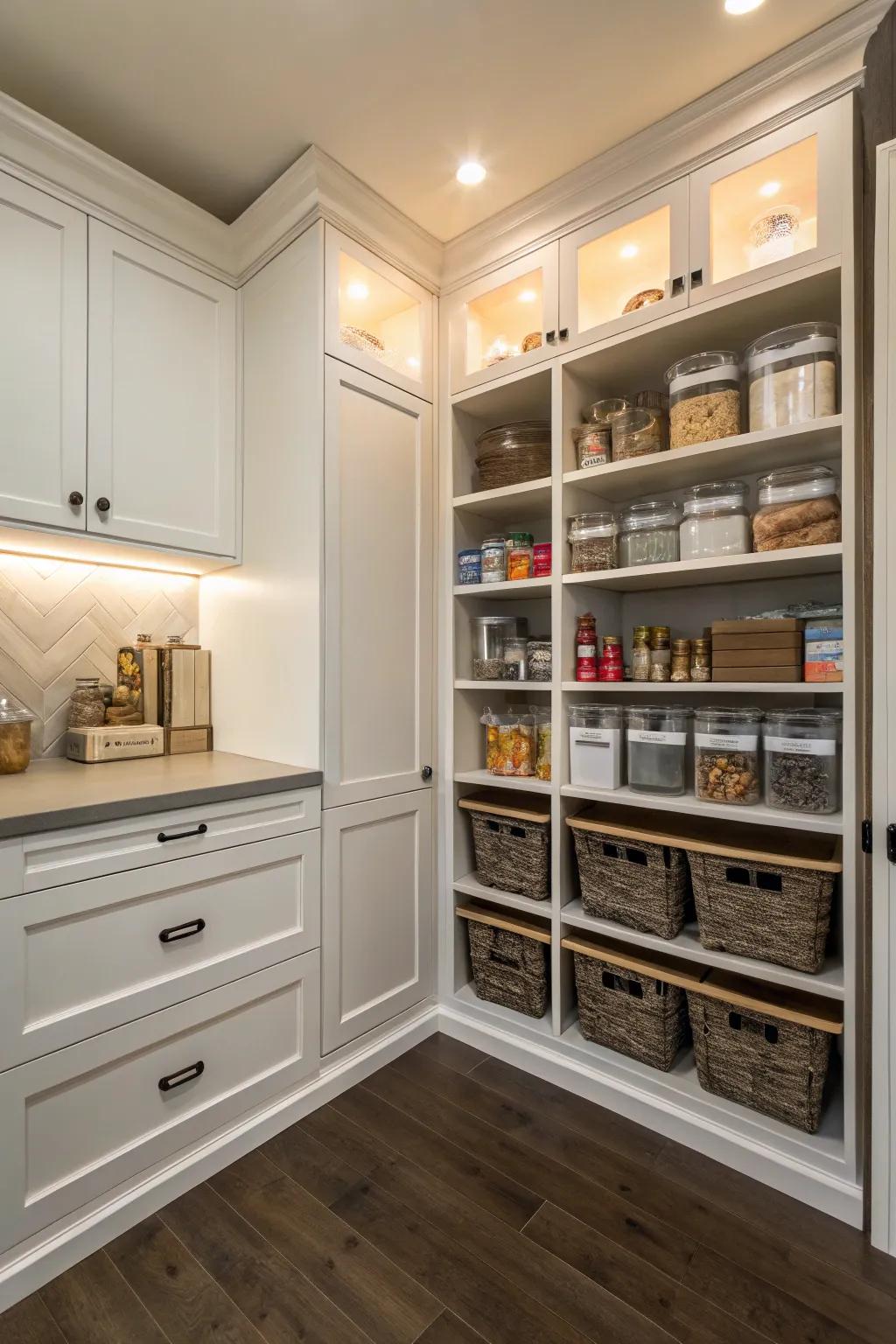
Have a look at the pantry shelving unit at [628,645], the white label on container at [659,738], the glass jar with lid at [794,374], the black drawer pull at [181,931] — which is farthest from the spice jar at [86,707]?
the glass jar with lid at [794,374]

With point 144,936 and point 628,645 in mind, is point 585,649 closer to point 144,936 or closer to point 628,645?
point 628,645

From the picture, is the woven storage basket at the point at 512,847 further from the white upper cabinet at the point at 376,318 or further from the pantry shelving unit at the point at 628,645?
the white upper cabinet at the point at 376,318

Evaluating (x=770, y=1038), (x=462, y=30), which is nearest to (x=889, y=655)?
(x=770, y=1038)

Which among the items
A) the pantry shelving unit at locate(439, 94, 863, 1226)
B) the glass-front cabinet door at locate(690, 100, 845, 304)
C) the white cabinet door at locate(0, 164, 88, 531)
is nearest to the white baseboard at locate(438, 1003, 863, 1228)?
the pantry shelving unit at locate(439, 94, 863, 1226)

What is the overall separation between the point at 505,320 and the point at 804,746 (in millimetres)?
1738

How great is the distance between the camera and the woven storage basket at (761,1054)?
60.1 inches

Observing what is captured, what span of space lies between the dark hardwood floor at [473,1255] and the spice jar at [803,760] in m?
0.96

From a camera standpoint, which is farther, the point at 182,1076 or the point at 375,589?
the point at 375,589

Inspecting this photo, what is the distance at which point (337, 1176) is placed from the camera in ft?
5.24

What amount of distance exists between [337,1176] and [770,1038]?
1151mm

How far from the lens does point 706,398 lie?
169cm

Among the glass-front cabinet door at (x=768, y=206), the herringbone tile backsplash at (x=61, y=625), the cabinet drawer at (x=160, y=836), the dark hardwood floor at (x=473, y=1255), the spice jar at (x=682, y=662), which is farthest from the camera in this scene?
the herringbone tile backsplash at (x=61, y=625)

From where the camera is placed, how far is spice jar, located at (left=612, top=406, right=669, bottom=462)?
183 cm

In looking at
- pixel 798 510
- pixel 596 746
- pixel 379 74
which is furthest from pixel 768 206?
pixel 596 746
